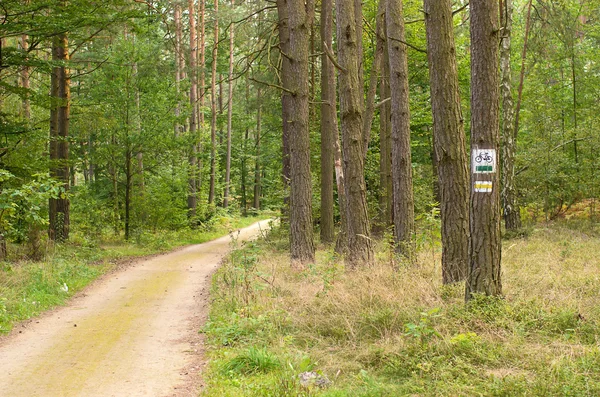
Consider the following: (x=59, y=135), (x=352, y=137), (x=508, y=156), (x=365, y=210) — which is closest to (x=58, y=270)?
(x=59, y=135)

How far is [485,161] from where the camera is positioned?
645 cm

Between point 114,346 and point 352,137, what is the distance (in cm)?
595

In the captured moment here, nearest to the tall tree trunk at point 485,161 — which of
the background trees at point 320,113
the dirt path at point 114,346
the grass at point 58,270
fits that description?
the background trees at point 320,113

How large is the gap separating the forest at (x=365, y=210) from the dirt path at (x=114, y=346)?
0.44m

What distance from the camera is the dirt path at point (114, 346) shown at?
584 cm

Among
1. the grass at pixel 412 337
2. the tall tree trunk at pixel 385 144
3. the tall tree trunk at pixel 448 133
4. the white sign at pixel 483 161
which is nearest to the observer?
the grass at pixel 412 337

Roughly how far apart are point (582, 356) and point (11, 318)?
324 inches

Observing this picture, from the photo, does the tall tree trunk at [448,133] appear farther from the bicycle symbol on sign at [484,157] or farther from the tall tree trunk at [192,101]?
the tall tree trunk at [192,101]

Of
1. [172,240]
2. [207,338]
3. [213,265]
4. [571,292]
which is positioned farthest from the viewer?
[172,240]

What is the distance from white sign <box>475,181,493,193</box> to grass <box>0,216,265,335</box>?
279 inches

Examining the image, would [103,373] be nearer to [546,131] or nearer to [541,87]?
[546,131]

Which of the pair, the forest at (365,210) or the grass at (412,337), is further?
the forest at (365,210)

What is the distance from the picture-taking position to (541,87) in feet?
78.2

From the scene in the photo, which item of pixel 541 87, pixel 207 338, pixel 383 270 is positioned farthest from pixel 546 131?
pixel 207 338
